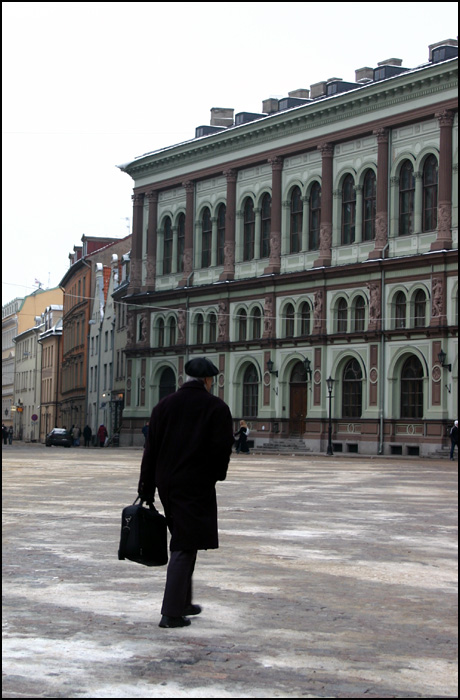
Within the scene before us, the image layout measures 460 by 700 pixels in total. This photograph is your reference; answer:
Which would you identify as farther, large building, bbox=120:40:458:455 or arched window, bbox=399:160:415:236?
arched window, bbox=399:160:415:236

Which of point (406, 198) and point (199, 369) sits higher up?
point (406, 198)

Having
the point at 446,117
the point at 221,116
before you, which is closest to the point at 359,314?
the point at 446,117

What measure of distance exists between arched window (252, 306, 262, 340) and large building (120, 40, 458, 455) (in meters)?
0.11

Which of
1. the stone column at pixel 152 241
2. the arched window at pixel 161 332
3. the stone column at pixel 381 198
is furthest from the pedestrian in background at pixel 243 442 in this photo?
the stone column at pixel 152 241

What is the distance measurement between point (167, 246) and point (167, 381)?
8443 millimetres

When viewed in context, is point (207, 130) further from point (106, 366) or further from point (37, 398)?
point (37, 398)

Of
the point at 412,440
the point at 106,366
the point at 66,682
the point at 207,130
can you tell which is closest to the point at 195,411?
the point at 66,682

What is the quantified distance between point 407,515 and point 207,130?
56570mm

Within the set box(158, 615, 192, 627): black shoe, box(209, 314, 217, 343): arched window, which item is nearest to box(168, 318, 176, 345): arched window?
box(209, 314, 217, 343): arched window

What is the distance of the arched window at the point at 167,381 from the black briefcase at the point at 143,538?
6336 centimetres

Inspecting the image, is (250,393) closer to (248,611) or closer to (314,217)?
(314,217)

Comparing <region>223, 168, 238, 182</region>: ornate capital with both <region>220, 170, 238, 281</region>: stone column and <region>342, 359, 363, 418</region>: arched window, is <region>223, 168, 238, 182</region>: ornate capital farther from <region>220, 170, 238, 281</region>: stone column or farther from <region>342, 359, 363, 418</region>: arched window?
<region>342, 359, 363, 418</region>: arched window

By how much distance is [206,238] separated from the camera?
7162cm

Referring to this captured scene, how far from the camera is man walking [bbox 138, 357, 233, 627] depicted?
8.65m
